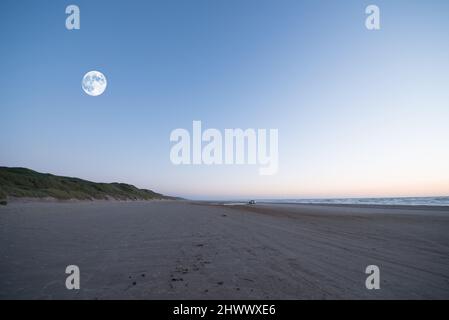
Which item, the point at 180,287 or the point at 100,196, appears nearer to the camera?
the point at 180,287

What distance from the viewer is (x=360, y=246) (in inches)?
352

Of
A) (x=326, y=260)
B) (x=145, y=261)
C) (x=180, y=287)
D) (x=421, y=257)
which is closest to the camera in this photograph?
(x=180, y=287)

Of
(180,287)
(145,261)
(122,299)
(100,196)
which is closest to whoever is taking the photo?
(122,299)

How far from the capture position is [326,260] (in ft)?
22.3

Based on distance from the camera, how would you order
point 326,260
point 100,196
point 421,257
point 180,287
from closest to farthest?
point 180,287, point 326,260, point 421,257, point 100,196
